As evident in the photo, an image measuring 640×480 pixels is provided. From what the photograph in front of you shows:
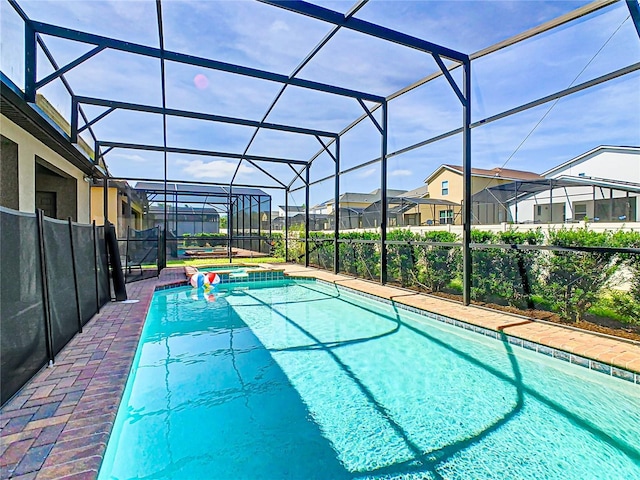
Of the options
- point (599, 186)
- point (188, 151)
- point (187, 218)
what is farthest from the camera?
point (187, 218)

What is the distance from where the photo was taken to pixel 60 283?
3.38 meters

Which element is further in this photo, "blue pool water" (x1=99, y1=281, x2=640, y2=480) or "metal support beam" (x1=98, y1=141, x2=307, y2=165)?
"metal support beam" (x1=98, y1=141, x2=307, y2=165)

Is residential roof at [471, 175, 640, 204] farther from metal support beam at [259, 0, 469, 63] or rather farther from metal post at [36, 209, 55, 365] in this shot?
metal post at [36, 209, 55, 365]

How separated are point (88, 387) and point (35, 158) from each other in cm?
539

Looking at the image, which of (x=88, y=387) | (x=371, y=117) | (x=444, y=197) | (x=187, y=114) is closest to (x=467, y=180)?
(x=371, y=117)

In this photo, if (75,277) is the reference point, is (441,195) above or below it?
above

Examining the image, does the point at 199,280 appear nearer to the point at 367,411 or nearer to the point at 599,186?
the point at 367,411

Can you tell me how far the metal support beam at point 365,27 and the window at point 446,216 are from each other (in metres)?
13.8

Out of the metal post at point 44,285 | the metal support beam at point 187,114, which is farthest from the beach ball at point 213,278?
the metal post at point 44,285

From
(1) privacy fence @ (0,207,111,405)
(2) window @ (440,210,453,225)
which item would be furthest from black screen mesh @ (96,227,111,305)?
(2) window @ (440,210,453,225)

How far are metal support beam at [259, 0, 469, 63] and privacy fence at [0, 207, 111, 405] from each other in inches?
135

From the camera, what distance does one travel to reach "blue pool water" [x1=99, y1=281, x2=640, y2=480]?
2.14m

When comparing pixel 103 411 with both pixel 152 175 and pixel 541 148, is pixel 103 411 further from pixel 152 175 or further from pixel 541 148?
pixel 152 175

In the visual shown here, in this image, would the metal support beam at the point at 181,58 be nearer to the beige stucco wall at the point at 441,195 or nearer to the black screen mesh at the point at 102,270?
the black screen mesh at the point at 102,270
